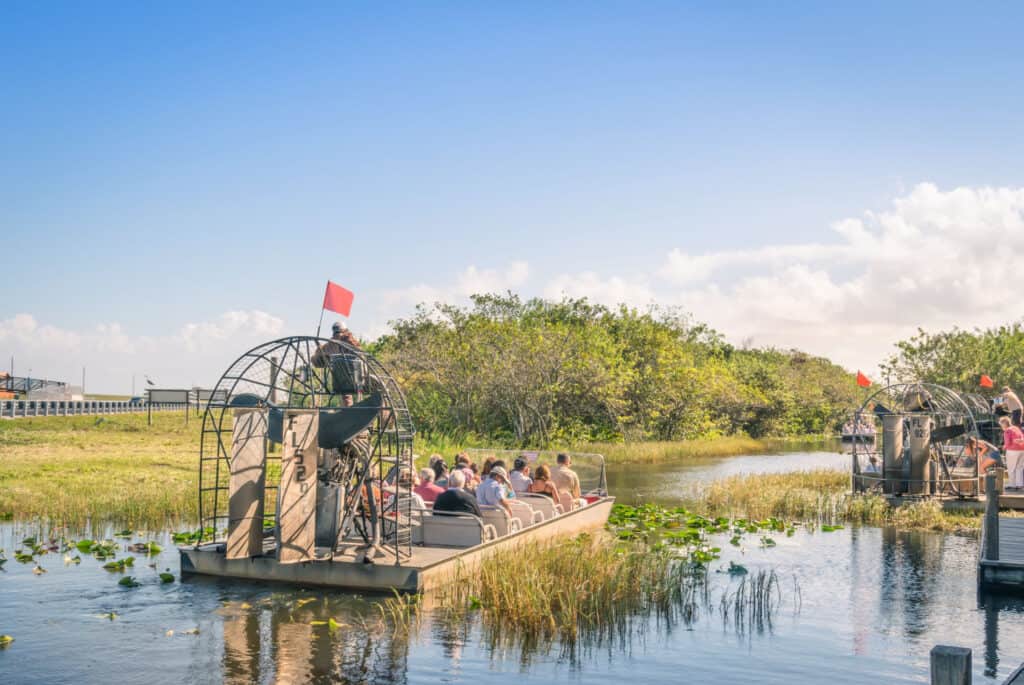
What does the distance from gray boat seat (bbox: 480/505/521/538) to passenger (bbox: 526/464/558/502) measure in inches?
123

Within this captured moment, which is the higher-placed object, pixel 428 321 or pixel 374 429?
pixel 428 321

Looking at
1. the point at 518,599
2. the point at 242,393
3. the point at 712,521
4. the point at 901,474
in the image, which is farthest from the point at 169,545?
the point at 901,474

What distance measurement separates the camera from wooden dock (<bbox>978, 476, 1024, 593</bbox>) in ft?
47.6

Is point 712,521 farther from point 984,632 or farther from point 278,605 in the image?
point 278,605

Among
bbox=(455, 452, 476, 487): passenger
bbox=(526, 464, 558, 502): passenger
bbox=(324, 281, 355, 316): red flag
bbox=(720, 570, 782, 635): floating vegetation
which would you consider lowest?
bbox=(720, 570, 782, 635): floating vegetation

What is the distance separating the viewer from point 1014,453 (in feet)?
80.4

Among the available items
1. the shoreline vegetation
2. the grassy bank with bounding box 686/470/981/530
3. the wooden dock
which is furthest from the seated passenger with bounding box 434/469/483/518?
the grassy bank with bounding box 686/470/981/530

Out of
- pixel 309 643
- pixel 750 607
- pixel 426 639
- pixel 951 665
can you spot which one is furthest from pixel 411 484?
pixel 951 665

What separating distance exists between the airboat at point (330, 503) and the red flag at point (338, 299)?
1.95 ft

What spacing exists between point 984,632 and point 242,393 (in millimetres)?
11302

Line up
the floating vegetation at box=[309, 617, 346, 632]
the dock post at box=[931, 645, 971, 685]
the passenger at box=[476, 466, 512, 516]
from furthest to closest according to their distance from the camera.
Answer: the passenger at box=[476, 466, 512, 516] < the floating vegetation at box=[309, 617, 346, 632] < the dock post at box=[931, 645, 971, 685]

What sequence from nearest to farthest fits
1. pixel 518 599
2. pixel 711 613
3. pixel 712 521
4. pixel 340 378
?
pixel 518 599
pixel 711 613
pixel 340 378
pixel 712 521

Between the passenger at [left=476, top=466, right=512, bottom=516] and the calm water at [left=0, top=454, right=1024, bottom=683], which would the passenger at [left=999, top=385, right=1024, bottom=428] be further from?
the passenger at [left=476, top=466, right=512, bottom=516]

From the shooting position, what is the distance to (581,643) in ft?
38.5
